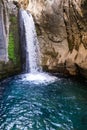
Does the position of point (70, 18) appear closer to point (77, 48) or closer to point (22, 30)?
point (77, 48)

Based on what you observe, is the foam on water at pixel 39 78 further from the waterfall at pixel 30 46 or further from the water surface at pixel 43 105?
the waterfall at pixel 30 46

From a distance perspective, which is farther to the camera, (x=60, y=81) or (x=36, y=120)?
(x=60, y=81)

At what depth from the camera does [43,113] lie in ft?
37.7

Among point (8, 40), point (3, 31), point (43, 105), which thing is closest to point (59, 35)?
point (8, 40)

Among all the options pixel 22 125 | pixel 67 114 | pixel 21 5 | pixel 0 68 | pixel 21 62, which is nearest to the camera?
pixel 22 125

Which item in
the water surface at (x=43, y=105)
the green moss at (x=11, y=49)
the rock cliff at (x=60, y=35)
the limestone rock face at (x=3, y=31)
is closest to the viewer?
the water surface at (x=43, y=105)

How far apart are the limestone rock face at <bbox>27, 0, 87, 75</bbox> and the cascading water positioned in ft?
1.34

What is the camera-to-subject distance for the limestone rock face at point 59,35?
1669 cm

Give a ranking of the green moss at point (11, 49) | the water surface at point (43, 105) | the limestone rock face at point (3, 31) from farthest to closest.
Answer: the green moss at point (11, 49) < the limestone rock face at point (3, 31) < the water surface at point (43, 105)

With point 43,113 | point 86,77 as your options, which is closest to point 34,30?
point 86,77

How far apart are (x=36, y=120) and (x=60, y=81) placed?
5.77m

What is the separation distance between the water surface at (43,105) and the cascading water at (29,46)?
5.50 feet

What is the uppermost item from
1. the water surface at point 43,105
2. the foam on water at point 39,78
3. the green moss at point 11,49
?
the green moss at point 11,49

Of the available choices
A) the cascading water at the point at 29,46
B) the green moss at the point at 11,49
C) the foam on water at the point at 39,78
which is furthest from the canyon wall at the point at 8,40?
the foam on water at the point at 39,78
